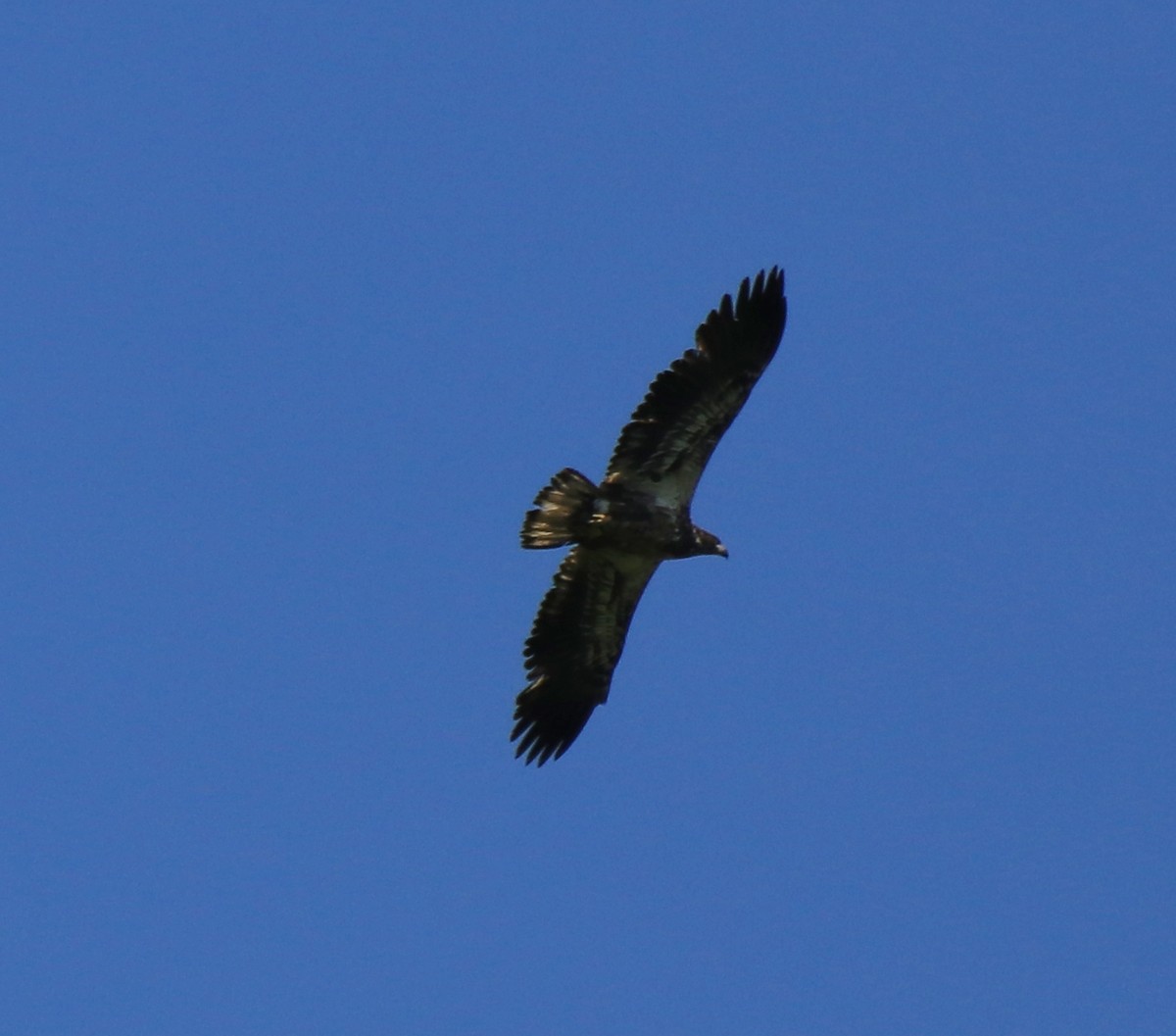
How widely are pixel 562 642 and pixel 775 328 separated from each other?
3196 mm

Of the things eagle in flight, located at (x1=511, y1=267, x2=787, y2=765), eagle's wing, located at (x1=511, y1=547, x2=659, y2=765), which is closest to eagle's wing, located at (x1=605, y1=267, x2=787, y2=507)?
eagle in flight, located at (x1=511, y1=267, x2=787, y2=765)

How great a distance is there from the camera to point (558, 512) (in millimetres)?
19531

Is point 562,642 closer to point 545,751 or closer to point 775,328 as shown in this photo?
point 545,751

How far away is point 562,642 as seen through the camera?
67.3 feet

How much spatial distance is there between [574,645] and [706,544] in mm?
1425

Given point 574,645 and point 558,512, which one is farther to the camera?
point 574,645

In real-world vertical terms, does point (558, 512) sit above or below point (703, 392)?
below

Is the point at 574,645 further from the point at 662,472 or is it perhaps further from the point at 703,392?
the point at 703,392

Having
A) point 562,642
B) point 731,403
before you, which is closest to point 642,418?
point 731,403

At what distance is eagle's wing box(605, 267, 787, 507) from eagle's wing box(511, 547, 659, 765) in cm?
90

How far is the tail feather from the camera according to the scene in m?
19.5

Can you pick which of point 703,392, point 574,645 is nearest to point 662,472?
point 703,392

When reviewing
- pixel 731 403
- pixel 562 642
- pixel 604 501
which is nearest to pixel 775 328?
pixel 731 403

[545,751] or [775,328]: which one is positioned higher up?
[775,328]
